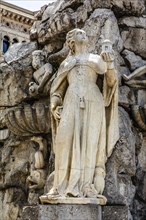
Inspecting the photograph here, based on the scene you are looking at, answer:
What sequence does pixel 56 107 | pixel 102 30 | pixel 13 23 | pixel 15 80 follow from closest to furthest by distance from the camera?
pixel 56 107 < pixel 102 30 < pixel 15 80 < pixel 13 23

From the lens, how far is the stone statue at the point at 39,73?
10641 millimetres

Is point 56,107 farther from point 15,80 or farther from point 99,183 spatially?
point 15,80

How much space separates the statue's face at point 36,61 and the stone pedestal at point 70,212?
4252mm

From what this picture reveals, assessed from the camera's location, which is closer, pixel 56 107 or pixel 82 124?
pixel 82 124

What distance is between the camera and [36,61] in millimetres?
11000

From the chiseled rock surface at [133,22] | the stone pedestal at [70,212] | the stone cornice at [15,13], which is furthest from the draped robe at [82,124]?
the stone cornice at [15,13]

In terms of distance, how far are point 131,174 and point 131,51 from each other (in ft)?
8.59

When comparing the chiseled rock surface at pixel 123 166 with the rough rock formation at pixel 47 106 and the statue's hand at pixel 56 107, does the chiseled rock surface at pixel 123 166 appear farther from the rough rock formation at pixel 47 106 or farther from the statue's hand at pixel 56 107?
the statue's hand at pixel 56 107

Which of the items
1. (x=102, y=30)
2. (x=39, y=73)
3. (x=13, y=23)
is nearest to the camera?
(x=102, y=30)

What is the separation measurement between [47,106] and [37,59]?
116cm

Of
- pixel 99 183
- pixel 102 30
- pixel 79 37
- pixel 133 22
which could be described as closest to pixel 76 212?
pixel 99 183

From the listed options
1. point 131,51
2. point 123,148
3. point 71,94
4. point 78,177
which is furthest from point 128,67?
point 78,177

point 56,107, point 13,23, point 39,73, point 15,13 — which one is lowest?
point 56,107

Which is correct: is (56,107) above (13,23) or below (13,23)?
below
